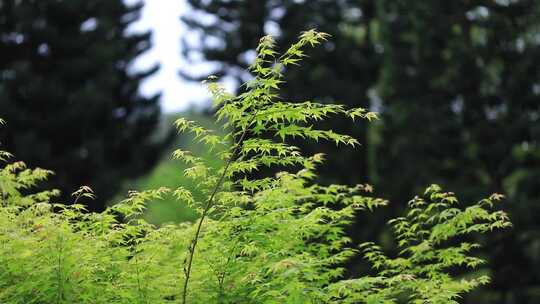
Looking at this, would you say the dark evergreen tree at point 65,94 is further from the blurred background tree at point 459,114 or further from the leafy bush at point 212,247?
the leafy bush at point 212,247

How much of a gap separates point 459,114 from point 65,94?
9.24 meters

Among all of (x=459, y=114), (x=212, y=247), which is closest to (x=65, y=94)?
(x=459, y=114)

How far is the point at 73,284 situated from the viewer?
4.73 m

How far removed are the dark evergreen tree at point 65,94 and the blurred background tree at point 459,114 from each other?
4776 mm

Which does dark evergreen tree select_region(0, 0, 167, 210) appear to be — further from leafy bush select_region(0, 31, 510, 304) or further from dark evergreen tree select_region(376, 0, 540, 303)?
leafy bush select_region(0, 31, 510, 304)

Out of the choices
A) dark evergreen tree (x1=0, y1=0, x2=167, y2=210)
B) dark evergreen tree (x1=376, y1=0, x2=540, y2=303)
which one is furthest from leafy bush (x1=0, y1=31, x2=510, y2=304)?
dark evergreen tree (x1=0, y1=0, x2=167, y2=210)

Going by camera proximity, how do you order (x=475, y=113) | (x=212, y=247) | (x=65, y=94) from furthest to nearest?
1. (x=65, y=94)
2. (x=475, y=113)
3. (x=212, y=247)

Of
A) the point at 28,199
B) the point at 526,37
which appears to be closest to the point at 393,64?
the point at 526,37

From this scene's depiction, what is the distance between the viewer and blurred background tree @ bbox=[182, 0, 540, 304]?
14977mm

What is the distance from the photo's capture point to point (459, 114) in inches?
628

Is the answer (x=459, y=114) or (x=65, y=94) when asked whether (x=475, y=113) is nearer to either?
(x=459, y=114)

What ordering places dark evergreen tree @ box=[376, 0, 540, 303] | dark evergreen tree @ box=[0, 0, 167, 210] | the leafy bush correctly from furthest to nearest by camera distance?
dark evergreen tree @ box=[0, 0, 167, 210], dark evergreen tree @ box=[376, 0, 540, 303], the leafy bush

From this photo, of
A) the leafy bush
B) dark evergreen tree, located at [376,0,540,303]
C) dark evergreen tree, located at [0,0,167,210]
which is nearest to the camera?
the leafy bush

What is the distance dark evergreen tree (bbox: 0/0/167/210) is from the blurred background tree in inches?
188
